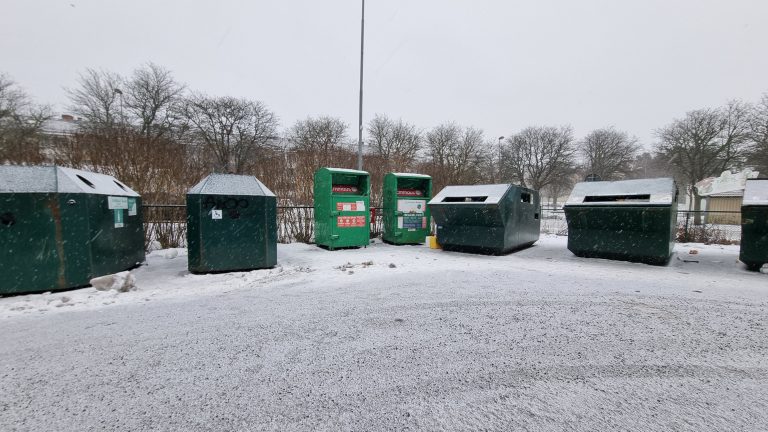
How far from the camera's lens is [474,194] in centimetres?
657

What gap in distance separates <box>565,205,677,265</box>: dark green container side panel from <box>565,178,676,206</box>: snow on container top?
16cm

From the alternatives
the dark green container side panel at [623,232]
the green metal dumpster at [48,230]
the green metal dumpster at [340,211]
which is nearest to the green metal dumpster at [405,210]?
the green metal dumpster at [340,211]

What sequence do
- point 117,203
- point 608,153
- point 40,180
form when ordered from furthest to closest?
point 608,153 → point 117,203 → point 40,180

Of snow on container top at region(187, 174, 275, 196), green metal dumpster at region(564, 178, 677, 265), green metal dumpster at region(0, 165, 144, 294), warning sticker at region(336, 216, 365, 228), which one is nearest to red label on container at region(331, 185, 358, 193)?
warning sticker at region(336, 216, 365, 228)

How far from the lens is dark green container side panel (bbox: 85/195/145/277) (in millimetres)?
4113

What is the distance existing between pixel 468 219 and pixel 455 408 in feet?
17.2

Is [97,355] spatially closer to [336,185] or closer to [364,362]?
[364,362]

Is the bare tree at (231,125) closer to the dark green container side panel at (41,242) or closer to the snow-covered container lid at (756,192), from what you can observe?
the dark green container side panel at (41,242)

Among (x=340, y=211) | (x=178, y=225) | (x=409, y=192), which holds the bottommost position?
(x=178, y=225)

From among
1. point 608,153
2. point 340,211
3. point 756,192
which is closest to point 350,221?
point 340,211

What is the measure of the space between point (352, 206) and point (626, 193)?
5.41 m

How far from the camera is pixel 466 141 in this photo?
92.7 feet

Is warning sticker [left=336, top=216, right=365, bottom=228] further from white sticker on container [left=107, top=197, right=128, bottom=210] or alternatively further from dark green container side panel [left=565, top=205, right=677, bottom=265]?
dark green container side panel [left=565, top=205, right=677, bottom=265]

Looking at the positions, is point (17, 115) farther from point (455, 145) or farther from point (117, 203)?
point (455, 145)
